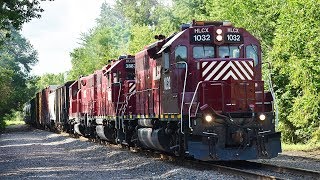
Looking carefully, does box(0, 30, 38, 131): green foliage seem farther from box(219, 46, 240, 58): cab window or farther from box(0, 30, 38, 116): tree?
box(219, 46, 240, 58): cab window

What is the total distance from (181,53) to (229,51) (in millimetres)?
1336

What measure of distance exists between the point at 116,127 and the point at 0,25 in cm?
679

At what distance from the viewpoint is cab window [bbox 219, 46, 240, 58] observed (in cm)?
1541

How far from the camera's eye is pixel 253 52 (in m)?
15.6

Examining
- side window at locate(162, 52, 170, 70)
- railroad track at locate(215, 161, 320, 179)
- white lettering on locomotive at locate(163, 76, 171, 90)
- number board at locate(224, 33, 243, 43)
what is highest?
number board at locate(224, 33, 243, 43)

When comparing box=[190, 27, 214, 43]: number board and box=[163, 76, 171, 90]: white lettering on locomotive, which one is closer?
box=[190, 27, 214, 43]: number board

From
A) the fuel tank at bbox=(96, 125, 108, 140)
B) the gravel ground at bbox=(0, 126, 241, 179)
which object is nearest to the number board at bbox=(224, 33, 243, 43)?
the gravel ground at bbox=(0, 126, 241, 179)

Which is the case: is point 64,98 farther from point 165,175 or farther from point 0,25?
point 165,175

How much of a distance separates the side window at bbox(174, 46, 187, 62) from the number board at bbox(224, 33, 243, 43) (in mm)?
1162

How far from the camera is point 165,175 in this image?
44.8 ft

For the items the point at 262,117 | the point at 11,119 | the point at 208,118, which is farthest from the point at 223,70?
the point at 11,119

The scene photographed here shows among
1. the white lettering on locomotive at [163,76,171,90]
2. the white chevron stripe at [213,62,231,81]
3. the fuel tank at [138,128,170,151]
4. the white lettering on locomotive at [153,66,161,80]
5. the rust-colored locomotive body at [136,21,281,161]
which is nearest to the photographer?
the rust-colored locomotive body at [136,21,281,161]

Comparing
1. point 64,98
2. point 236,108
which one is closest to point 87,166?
point 236,108

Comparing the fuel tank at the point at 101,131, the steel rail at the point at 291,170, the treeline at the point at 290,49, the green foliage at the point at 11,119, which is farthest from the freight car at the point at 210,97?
the green foliage at the point at 11,119
